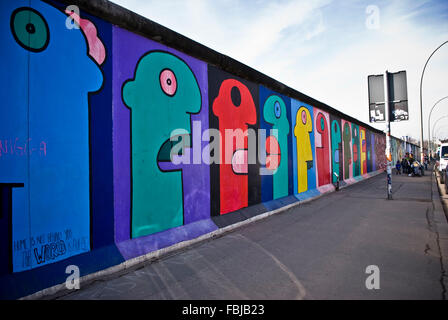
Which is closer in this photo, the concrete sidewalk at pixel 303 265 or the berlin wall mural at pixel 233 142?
the concrete sidewalk at pixel 303 265

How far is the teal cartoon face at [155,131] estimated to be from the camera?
4457mm

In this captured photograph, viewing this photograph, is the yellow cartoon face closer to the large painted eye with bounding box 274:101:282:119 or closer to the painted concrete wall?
the large painted eye with bounding box 274:101:282:119

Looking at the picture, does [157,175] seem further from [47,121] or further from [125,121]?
[47,121]

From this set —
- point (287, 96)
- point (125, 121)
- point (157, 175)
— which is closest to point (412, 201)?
point (287, 96)

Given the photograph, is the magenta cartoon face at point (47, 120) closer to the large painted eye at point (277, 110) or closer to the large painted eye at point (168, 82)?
the large painted eye at point (168, 82)

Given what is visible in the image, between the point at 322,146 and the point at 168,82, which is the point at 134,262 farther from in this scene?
the point at 322,146

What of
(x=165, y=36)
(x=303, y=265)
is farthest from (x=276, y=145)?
(x=303, y=265)

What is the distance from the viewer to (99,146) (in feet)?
12.9

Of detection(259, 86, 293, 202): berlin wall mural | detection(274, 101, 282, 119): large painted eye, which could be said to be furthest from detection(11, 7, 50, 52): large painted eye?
detection(274, 101, 282, 119): large painted eye

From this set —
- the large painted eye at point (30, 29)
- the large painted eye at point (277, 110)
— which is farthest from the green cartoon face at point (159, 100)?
the large painted eye at point (277, 110)

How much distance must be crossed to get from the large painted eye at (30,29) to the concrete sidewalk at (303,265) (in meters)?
2.93

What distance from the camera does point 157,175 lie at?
4785 mm

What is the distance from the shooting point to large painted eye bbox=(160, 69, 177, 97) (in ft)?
16.4

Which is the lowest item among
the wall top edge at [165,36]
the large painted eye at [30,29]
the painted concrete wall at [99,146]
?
the painted concrete wall at [99,146]
